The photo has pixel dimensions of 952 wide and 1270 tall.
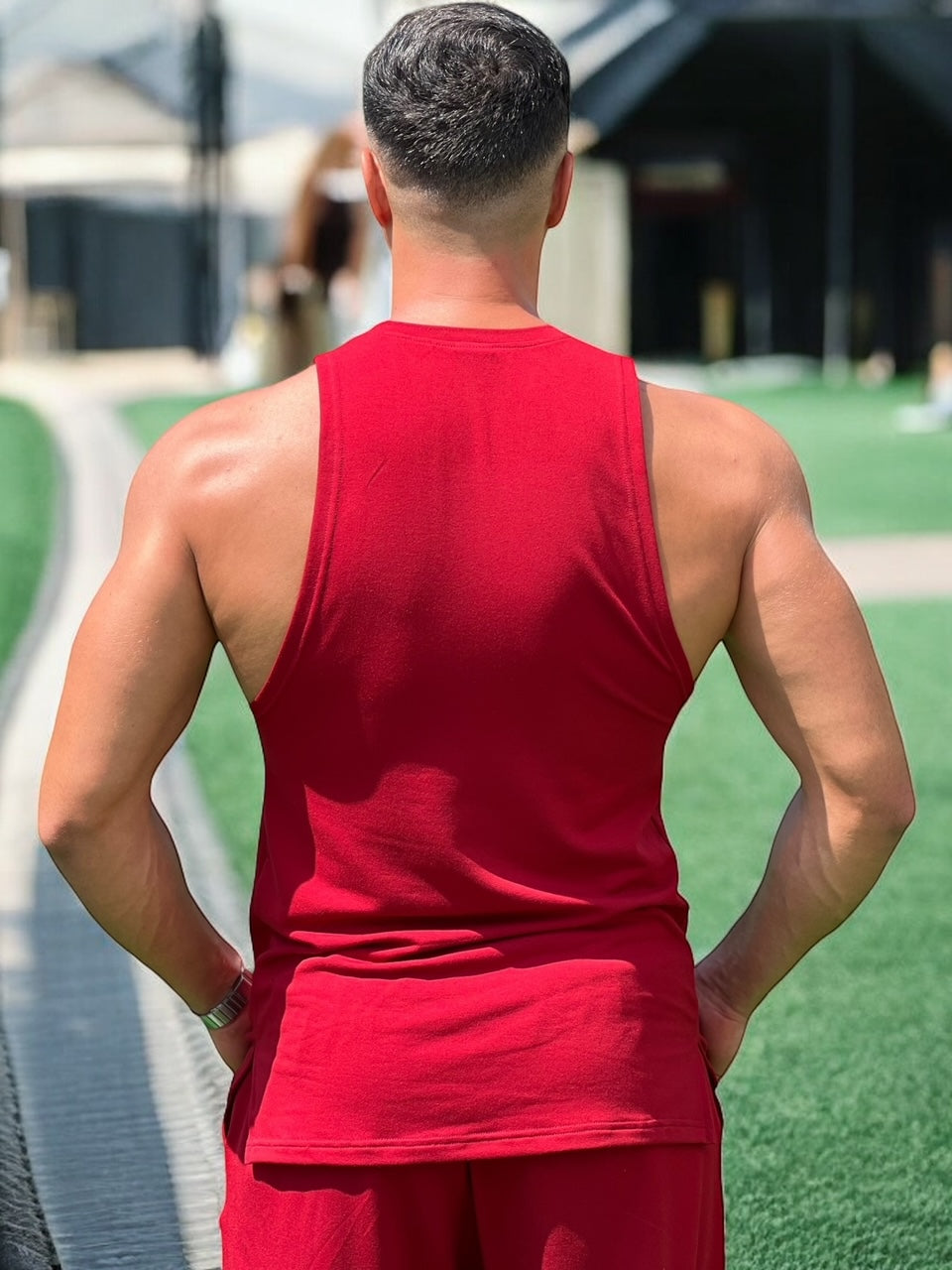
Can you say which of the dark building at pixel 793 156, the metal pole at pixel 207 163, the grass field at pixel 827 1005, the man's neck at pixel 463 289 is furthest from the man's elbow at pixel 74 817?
the metal pole at pixel 207 163

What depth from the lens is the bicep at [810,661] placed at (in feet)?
5.87

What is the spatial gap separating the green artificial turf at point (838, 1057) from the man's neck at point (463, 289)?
2047mm

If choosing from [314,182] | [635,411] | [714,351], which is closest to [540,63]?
[635,411]

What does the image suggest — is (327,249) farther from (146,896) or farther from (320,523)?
(320,523)

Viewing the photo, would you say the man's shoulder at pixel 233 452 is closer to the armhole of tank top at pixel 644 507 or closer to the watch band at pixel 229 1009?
the armhole of tank top at pixel 644 507

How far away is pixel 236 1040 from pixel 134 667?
48 cm

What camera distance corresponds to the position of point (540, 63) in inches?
70.1

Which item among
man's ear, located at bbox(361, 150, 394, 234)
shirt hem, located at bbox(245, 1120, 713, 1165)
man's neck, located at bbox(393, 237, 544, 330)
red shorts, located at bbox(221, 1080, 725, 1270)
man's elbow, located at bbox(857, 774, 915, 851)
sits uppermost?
man's ear, located at bbox(361, 150, 394, 234)

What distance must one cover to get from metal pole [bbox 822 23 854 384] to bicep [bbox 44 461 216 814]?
90.7ft

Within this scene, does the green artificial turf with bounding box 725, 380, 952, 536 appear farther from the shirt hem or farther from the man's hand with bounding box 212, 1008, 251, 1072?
the shirt hem

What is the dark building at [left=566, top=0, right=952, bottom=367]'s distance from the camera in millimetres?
29438

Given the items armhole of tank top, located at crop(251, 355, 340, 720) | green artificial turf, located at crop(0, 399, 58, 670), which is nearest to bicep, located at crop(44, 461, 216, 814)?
armhole of tank top, located at crop(251, 355, 340, 720)

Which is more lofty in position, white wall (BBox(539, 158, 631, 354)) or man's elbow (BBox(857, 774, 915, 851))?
man's elbow (BBox(857, 774, 915, 851))

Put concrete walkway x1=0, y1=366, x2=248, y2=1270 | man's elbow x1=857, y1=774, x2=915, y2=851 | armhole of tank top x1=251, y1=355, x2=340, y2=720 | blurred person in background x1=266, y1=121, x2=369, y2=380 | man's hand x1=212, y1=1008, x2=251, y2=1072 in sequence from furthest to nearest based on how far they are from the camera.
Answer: blurred person in background x1=266, y1=121, x2=369, y2=380
concrete walkway x1=0, y1=366, x2=248, y2=1270
man's hand x1=212, y1=1008, x2=251, y2=1072
man's elbow x1=857, y1=774, x2=915, y2=851
armhole of tank top x1=251, y1=355, x2=340, y2=720
